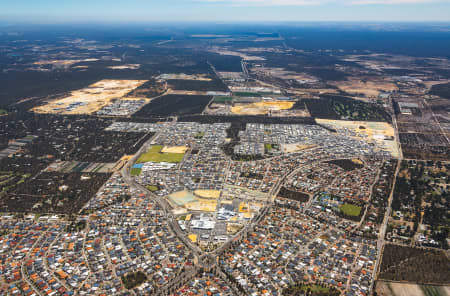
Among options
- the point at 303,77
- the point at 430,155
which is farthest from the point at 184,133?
the point at 303,77

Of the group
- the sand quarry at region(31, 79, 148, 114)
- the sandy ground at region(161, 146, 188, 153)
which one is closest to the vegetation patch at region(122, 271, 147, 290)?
the sandy ground at region(161, 146, 188, 153)

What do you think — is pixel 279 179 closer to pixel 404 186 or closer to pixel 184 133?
pixel 404 186

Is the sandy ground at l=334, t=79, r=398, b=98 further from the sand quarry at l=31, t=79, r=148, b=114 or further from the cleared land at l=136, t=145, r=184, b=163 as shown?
the sand quarry at l=31, t=79, r=148, b=114

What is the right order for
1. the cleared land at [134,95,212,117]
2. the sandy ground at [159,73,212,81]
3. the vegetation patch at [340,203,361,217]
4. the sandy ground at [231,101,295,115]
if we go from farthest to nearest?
the sandy ground at [159,73,212,81]
the sandy ground at [231,101,295,115]
the cleared land at [134,95,212,117]
the vegetation patch at [340,203,361,217]

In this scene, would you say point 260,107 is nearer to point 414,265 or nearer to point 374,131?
point 374,131

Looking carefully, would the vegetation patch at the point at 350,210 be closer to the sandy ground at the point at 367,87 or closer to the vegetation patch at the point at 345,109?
the vegetation patch at the point at 345,109

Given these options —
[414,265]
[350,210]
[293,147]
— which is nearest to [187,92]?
[293,147]

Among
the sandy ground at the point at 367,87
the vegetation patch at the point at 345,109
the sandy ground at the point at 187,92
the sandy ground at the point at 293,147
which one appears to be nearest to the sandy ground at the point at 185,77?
the sandy ground at the point at 187,92

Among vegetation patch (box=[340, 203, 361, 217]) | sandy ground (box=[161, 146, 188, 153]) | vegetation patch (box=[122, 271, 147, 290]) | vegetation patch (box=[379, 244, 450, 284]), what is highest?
sandy ground (box=[161, 146, 188, 153])
